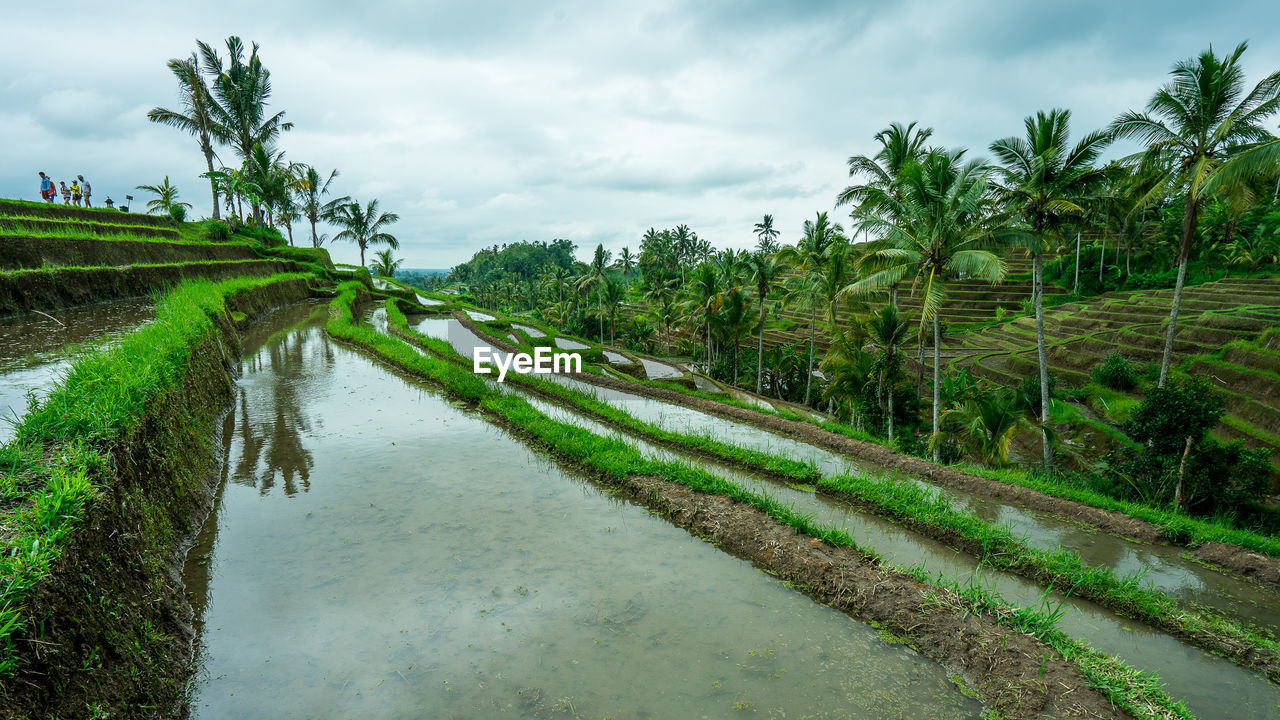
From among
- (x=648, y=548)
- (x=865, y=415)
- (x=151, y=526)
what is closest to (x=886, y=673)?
(x=648, y=548)

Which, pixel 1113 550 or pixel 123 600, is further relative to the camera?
pixel 1113 550

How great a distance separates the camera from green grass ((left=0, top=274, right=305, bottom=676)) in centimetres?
286

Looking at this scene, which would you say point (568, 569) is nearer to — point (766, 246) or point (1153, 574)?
point (1153, 574)

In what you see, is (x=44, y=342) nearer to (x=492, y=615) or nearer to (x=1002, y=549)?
(x=492, y=615)

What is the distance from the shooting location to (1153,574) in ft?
23.4

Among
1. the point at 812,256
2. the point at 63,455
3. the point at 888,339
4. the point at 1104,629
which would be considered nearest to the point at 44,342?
the point at 63,455

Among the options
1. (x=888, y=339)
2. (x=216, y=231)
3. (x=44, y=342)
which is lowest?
(x=888, y=339)

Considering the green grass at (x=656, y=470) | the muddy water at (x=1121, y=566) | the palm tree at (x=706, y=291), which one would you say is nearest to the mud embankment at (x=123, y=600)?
the green grass at (x=656, y=470)

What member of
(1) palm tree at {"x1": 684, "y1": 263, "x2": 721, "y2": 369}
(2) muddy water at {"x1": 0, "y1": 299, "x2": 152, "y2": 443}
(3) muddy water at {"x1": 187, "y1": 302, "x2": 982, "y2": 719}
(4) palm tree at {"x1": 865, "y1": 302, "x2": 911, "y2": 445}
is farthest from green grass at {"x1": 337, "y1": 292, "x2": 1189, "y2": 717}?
(1) palm tree at {"x1": 684, "y1": 263, "x2": 721, "y2": 369}

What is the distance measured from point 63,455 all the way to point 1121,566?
12.1 meters

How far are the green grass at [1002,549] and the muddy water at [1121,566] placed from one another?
18cm

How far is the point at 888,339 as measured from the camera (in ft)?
55.2

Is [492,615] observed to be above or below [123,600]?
below

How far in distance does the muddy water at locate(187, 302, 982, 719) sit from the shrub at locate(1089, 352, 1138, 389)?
22895 mm
